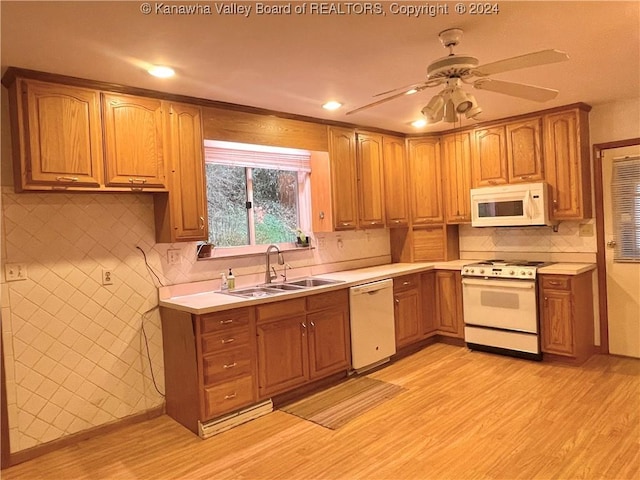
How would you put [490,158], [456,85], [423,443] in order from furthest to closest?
[490,158], [423,443], [456,85]

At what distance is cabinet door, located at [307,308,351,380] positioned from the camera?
359 cm

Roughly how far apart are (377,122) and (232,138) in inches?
65.0

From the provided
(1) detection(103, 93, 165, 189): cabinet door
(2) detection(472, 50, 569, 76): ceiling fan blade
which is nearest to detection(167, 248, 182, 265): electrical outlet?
(1) detection(103, 93, 165, 189): cabinet door

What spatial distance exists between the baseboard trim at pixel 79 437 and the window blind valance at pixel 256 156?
2.02 m

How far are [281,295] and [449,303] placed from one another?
2.24 m

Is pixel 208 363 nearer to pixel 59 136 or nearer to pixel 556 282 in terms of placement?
pixel 59 136

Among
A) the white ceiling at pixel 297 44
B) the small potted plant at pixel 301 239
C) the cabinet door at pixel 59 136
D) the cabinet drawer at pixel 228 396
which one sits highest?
the white ceiling at pixel 297 44

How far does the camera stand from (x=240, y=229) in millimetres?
4020

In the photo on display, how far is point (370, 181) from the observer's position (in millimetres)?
4668

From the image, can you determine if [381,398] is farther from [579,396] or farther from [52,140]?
[52,140]

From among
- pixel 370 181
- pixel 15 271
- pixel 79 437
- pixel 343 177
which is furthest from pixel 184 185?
pixel 370 181

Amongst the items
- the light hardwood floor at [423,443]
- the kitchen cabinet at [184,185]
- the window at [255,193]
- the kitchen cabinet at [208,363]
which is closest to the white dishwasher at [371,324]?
the light hardwood floor at [423,443]

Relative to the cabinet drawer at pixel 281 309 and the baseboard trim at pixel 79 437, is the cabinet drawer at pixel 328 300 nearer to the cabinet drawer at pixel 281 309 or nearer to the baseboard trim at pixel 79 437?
the cabinet drawer at pixel 281 309

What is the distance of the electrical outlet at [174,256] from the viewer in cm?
343
